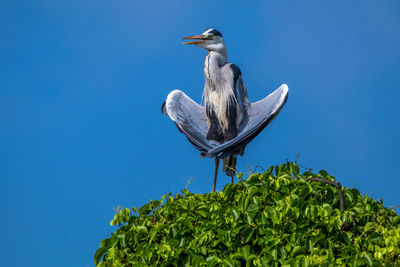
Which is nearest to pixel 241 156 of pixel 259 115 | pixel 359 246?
pixel 259 115

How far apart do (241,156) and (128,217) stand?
8.90 feet

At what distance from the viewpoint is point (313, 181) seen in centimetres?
286

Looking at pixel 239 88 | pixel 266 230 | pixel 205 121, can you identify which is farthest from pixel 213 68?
pixel 266 230

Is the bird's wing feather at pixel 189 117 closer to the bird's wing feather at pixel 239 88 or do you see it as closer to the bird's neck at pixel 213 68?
the bird's neck at pixel 213 68

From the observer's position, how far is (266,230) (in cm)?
264

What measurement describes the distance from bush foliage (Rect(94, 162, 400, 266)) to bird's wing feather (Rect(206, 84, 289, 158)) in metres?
2.34

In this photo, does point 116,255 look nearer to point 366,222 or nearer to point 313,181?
point 313,181

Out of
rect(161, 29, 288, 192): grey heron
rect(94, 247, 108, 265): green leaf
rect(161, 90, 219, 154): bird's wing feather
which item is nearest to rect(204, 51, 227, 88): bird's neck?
rect(161, 29, 288, 192): grey heron

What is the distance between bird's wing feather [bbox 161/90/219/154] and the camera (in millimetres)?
5582

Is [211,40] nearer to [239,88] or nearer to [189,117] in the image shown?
[239,88]

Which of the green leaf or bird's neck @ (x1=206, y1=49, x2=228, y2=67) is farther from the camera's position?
bird's neck @ (x1=206, y1=49, x2=228, y2=67)

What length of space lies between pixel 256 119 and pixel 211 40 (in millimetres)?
1222

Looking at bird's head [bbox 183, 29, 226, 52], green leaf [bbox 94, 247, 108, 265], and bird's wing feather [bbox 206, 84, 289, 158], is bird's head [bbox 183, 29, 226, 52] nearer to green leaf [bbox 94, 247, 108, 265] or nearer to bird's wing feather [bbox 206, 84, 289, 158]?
bird's wing feather [bbox 206, 84, 289, 158]

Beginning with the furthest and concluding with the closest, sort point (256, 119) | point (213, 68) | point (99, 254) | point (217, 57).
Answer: point (217, 57) → point (213, 68) → point (256, 119) → point (99, 254)
